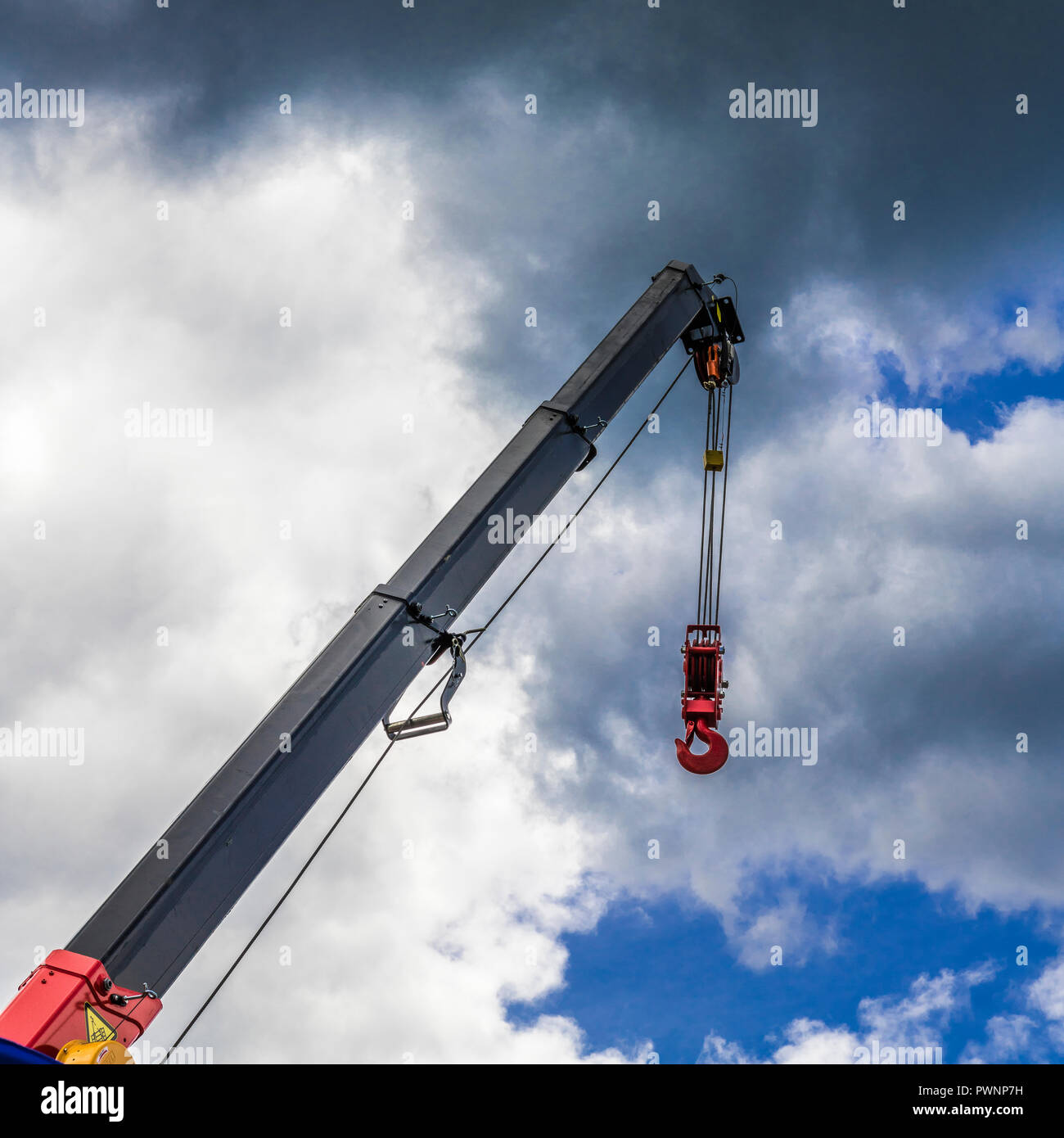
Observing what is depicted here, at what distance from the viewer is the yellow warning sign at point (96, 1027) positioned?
6.88 meters

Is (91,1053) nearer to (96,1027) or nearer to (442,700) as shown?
(96,1027)

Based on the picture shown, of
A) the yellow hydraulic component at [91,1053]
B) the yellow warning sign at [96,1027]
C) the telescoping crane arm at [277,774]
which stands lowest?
the yellow hydraulic component at [91,1053]

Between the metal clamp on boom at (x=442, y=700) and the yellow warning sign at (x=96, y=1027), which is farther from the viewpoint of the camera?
the metal clamp on boom at (x=442, y=700)

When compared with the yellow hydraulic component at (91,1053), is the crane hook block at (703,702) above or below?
above

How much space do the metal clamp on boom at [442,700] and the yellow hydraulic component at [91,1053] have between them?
350 centimetres

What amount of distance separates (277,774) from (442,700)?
1951mm

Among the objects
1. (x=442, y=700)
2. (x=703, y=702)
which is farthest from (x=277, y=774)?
(x=703, y=702)

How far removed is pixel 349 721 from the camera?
885cm

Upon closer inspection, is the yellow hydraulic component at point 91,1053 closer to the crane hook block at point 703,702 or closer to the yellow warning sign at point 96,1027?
the yellow warning sign at point 96,1027

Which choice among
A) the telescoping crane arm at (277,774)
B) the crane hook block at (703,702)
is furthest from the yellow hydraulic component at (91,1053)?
the crane hook block at (703,702)

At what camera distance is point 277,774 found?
27.1 ft
